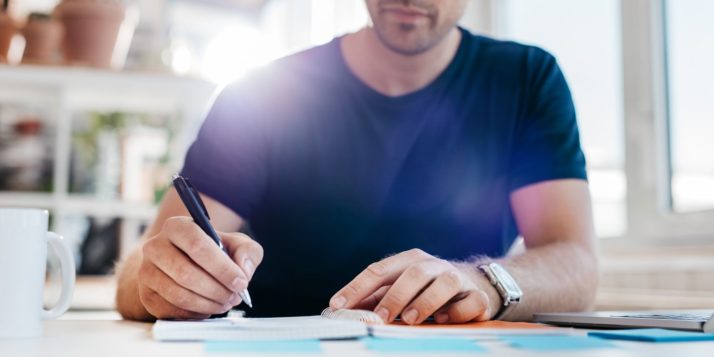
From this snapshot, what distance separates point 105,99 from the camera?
2.89 m

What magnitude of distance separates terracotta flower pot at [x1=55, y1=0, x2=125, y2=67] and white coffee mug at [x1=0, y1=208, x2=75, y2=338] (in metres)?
2.19

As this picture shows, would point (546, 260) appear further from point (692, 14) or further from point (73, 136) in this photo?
point (73, 136)

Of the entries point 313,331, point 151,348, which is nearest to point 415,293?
point 313,331

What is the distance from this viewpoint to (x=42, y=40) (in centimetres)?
277

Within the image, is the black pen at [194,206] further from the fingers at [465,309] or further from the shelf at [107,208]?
the shelf at [107,208]

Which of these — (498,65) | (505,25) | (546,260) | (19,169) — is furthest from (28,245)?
(505,25)

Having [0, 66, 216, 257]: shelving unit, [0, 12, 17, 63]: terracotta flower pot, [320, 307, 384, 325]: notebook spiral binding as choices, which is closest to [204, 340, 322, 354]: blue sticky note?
[320, 307, 384, 325]: notebook spiral binding

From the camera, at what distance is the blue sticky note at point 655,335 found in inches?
25.3

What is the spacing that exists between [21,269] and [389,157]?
30.5 inches

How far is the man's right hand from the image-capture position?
0.82 meters

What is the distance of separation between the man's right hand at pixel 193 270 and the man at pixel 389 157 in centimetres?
39

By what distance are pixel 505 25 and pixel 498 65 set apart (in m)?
1.72

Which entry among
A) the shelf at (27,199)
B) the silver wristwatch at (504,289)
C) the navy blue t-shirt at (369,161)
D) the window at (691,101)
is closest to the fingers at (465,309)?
the silver wristwatch at (504,289)

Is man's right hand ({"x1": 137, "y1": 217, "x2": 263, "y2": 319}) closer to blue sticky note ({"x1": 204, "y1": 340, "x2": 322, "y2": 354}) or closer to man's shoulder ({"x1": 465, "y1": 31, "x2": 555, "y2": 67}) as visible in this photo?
blue sticky note ({"x1": 204, "y1": 340, "x2": 322, "y2": 354})
